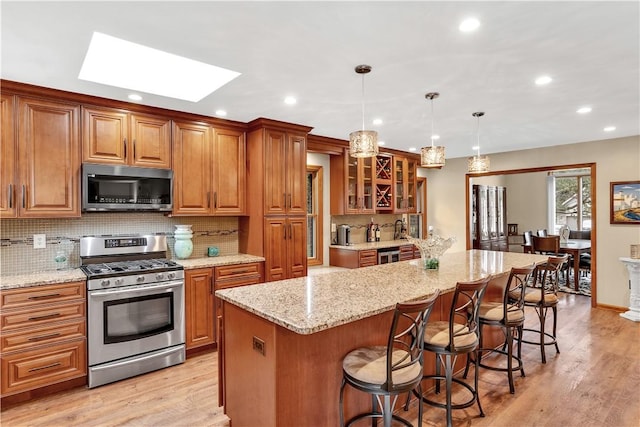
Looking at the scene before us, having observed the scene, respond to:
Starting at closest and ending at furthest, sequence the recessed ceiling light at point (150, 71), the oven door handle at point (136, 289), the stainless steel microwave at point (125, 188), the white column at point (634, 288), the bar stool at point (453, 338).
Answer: the bar stool at point (453, 338) < the recessed ceiling light at point (150, 71) < the oven door handle at point (136, 289) < the stainless steel microwave at point (125, 188) < the white column at point (634, 288)

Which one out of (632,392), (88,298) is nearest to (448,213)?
(632,392)

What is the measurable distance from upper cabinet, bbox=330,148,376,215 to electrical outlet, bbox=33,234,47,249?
3580 millimetres

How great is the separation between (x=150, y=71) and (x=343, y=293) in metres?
2.38

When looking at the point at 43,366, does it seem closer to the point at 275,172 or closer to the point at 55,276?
the point at 55,276

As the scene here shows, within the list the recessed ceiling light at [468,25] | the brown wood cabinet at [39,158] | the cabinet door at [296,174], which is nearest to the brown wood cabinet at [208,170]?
the cabinet door at [296,174]

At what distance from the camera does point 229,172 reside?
13.5 feet

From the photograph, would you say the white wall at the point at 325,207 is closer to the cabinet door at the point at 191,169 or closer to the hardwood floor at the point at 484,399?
the cabinet door at the point at 191,169

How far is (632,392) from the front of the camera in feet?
9.32

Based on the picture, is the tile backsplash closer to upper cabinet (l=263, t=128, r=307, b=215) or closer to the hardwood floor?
upper cabinet (l=263, t=128, r=307, b=215)

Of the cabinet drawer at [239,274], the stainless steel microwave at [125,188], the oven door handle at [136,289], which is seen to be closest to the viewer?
the oven door handle at [136,289]

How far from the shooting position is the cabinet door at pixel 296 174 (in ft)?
14.0

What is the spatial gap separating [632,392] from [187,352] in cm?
387

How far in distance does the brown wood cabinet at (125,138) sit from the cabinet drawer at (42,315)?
1.29m

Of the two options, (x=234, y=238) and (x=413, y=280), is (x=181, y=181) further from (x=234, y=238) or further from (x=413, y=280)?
(x=413, y=280)
